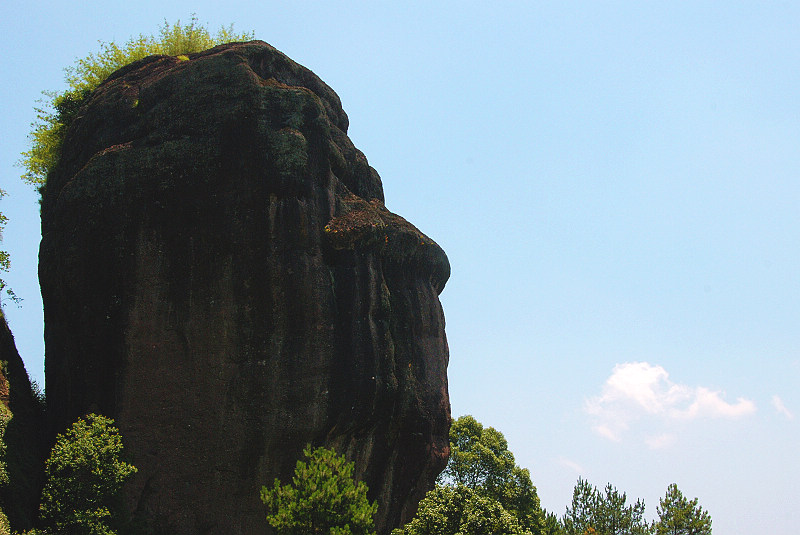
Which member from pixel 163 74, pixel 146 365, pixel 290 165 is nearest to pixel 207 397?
pixel 146 365

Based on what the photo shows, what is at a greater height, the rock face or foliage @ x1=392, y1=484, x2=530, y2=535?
the rock face

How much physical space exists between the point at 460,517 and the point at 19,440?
14.3 meters

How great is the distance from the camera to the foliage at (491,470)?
122 feet

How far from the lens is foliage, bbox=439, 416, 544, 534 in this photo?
37281 mm

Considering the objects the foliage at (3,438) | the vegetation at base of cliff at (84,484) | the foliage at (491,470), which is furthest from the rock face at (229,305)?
the foliage at (491,470)

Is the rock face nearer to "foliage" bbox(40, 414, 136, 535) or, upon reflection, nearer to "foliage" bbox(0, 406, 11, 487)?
"foliage" bbox(40, 414, 136, 535)

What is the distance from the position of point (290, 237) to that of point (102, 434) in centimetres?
846

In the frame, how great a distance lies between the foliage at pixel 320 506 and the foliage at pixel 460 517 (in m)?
2.53

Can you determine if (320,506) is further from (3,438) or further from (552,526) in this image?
(552,526)

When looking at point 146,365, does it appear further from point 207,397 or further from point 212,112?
point 212,112

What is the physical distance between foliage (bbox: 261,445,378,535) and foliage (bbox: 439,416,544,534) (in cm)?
2024

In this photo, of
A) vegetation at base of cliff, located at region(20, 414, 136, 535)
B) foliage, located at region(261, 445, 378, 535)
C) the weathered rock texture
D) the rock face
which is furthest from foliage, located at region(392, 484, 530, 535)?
the weathered rock texture

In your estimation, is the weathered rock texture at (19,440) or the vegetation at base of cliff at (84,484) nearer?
the vegetation at base of cliff at (84,484)

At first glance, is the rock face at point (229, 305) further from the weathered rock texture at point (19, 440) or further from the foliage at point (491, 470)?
the foliage at point (491, 470)
